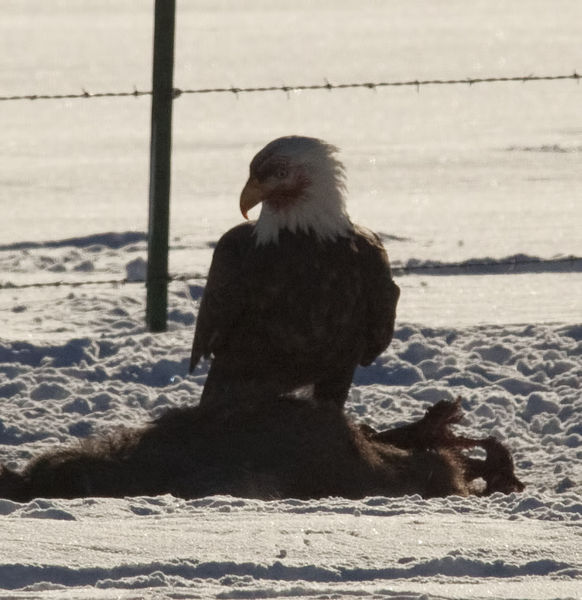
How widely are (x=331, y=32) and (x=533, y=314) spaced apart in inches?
438

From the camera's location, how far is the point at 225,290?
5.14 meters

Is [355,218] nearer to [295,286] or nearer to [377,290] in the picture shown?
[377,290]

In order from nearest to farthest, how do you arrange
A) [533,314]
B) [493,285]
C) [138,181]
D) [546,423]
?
[546,423]
[533,314]
[493,285]
[138,181]

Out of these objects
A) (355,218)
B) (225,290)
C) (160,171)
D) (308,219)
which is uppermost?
(160,171)

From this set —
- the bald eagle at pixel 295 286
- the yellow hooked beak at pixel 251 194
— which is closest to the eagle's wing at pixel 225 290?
the bald eagle at pixel 295 286

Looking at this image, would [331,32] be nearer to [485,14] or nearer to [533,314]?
[485,14]

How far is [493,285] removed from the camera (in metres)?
7.83

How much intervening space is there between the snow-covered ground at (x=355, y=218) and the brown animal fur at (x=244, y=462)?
0.38 metres

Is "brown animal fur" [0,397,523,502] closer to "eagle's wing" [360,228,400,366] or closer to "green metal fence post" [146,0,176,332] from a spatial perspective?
"eagle's wing" [360,228,400,366]

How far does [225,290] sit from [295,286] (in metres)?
0.27

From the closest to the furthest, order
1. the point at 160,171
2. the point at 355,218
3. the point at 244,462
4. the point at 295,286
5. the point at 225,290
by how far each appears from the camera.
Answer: the point at 244,462
the point at 295,286
the point at 225,290
the point at 160,171
the point at 355,218

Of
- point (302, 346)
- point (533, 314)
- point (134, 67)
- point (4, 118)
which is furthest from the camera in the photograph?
point (134, 67)

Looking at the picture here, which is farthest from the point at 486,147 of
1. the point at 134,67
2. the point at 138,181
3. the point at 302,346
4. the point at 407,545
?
the point at 407,545

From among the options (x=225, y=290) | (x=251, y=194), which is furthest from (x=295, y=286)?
(x=251, y=194)
